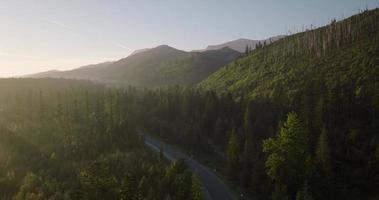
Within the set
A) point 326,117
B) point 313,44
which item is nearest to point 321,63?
point 313,44

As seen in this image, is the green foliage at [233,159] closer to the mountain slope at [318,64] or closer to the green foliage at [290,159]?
the green foliage at [290,159]

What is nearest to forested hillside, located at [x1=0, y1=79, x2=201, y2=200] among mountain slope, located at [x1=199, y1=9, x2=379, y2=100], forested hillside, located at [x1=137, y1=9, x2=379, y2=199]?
forested hillside, located at [x1=137, y1=9, x2=379, y2=199]

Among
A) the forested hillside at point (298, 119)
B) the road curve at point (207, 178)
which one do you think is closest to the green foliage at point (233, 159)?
the forested hillside at point (298, 119)

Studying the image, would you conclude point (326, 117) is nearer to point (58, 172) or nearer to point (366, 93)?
point (366, 93)

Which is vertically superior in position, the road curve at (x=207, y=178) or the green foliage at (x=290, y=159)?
the green foliage at (x=290, y=159)

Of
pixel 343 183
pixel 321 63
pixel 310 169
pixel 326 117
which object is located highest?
pixel 321 63

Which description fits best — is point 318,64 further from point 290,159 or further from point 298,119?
point 290,159

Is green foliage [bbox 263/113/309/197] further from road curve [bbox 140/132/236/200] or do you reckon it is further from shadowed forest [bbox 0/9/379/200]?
road curve [bbox 140/132/236/200]
